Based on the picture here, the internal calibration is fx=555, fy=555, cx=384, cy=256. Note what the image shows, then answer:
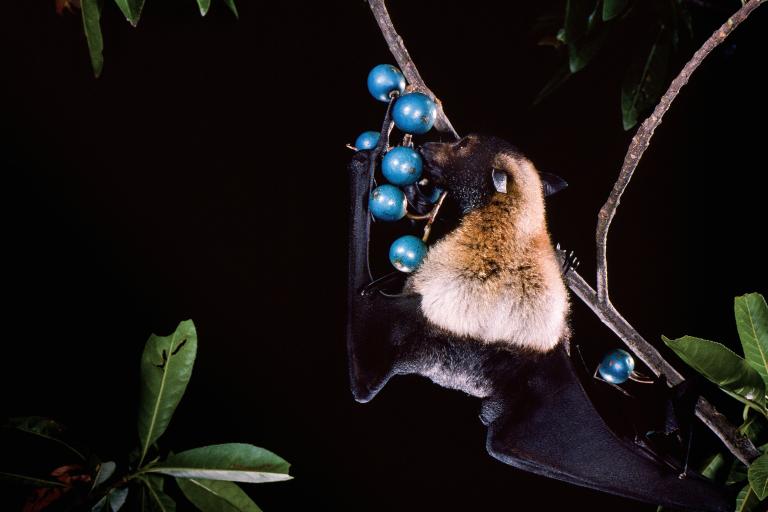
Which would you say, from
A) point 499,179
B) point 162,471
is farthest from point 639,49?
point 162,471

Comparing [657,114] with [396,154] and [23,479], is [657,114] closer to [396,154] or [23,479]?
[396,154]

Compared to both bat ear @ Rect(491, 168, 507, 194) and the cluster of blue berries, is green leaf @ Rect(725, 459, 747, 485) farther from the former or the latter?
the cluster of blue berries

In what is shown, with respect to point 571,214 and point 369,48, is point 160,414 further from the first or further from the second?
point 571,214

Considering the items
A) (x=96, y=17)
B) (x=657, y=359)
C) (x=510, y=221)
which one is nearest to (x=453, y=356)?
(x=510, y=221)

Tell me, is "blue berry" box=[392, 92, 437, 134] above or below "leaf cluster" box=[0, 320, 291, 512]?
above

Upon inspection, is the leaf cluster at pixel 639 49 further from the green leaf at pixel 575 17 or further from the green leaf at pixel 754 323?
the green leaf at pixel 754 323

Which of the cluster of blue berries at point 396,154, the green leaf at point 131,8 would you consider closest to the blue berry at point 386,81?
the cluster of blue berries at point 396,154

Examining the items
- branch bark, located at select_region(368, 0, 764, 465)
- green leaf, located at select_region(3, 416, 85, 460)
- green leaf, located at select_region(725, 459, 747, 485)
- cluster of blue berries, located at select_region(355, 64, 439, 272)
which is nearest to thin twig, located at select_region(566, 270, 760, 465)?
branch bark, located at select_region(368, 0, 764, 465)

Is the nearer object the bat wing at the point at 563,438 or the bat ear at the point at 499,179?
Result: the bat ear at the point at 499,179
